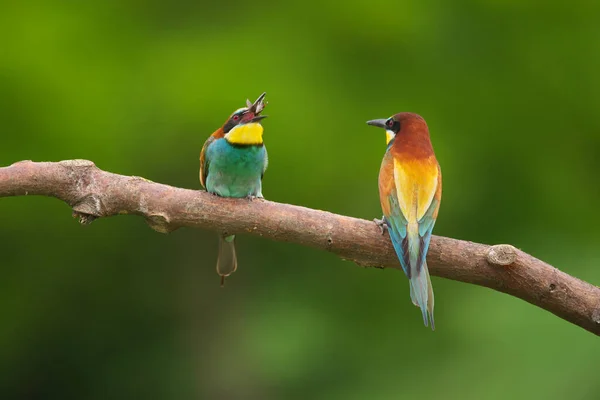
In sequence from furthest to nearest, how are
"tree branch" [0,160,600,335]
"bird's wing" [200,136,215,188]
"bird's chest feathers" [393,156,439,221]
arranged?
"bird's wing" [200,136,215,188] → "bird's chest feathers" [393,156,439,221] → "tree branch" [0,160,600,335]

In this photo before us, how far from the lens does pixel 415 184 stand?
365cm

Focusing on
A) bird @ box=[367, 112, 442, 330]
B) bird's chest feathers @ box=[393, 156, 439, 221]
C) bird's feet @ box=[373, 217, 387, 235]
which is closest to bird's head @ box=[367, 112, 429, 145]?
bird @ box=[367, 112, 442, 330]

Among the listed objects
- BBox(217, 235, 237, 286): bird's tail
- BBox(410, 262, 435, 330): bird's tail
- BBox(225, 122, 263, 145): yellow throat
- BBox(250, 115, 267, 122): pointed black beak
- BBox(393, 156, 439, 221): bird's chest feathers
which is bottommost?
BBox(410, 262, 435, 330): bird's tail

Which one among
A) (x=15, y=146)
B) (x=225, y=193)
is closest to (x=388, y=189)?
(x=225, y=193)

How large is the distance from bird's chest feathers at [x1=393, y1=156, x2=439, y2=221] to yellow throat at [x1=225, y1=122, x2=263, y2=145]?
2.07 ft

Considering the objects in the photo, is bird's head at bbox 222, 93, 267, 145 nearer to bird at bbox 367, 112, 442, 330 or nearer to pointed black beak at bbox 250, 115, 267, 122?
pointed black beak at bbox 250, 115, 267, 122

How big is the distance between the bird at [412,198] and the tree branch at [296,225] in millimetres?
71

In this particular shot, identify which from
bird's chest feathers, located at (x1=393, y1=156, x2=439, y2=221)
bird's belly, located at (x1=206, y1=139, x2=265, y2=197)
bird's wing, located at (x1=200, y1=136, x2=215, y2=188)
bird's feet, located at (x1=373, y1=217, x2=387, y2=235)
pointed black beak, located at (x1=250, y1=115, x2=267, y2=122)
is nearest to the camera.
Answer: bird's feet, located at (x1=373, y1=217, x2=387, y2=235)

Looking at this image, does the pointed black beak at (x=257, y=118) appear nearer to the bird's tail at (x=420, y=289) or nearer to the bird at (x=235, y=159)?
the bird at (x=235, y=159)

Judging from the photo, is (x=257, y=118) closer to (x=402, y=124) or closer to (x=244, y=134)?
(x=244, y=134)

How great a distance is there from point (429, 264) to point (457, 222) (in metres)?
2.20

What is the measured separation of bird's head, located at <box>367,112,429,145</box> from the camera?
3918 millimetres

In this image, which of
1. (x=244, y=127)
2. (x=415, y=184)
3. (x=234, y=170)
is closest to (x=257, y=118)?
(x=244, y=127)

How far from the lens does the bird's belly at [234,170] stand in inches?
151
